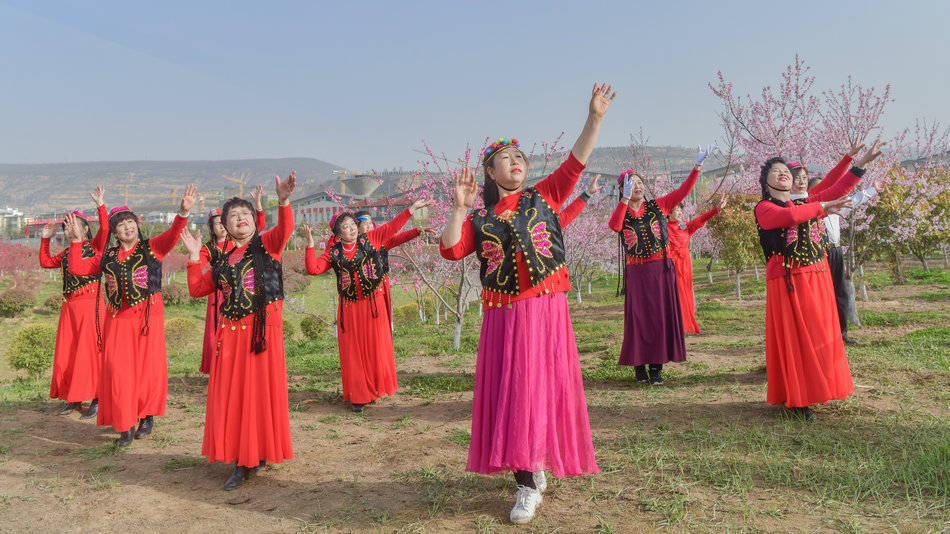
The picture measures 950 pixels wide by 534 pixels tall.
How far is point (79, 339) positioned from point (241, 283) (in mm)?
3342

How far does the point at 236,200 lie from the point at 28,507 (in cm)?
245

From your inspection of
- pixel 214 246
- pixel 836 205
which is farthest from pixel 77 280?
pixel 836 205

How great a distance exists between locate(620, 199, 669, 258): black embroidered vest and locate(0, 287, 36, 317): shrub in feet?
75.6

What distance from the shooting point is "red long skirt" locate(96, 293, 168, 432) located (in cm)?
523

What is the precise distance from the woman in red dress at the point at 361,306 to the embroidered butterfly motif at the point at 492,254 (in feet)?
10.1

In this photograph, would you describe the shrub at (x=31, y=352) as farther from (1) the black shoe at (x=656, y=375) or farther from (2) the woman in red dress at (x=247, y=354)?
(1) the black shoe at (x=656, y=375)

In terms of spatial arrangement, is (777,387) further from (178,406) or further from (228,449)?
(178,406)

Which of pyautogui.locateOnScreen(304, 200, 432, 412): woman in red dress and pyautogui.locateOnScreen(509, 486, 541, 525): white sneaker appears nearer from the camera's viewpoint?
pyautogui.locateOnScreen(509, 486, 541, 525): white sneaker

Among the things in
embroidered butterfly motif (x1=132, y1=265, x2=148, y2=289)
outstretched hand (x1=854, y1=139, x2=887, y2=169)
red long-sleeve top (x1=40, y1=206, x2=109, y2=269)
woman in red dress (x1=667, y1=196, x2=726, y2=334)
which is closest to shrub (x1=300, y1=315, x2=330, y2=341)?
red long-sleeve top (x1=40, y1=206, x2=109, y2=269)

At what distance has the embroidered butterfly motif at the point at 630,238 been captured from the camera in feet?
22.3

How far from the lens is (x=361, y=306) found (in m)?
6.62

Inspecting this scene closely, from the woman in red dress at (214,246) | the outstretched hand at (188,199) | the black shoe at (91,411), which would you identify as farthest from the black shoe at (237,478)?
the black shoe at (91,411)

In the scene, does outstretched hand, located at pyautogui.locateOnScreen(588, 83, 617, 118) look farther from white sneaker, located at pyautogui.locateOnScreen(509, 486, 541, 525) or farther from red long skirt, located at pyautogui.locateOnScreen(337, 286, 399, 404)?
red long skirt, located at pyautogui.locateOnScreen(337, 286, 399, 404)

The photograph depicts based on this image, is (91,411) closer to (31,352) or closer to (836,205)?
(31,352)
